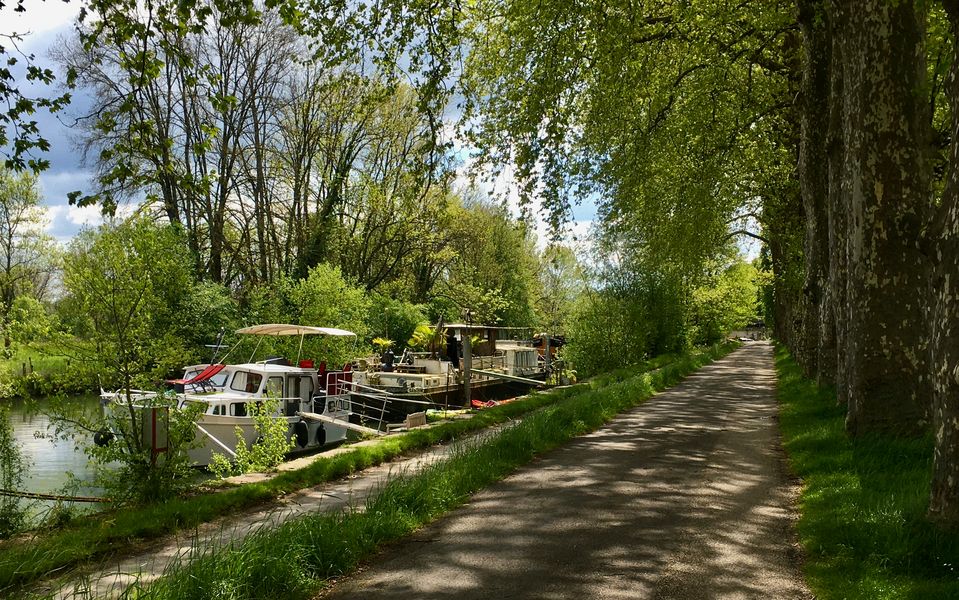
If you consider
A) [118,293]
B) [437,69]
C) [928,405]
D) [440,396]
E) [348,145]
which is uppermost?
[348,145]

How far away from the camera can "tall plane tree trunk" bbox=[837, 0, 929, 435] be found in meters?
9.09

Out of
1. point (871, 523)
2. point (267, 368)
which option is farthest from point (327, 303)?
point (871, 523)

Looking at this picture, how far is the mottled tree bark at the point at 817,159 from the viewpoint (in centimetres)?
1452


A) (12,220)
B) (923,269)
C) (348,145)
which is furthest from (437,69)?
(12,220)

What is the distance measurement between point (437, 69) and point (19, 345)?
7.62m

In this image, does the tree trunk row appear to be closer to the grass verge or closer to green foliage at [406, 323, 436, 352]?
the grass verge

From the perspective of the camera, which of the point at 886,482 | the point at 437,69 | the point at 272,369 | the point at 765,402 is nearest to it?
the point at 886,482

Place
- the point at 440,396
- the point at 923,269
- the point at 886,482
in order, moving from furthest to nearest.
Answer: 1. the point at 440,396
2. the point at 923,269
3. the point at 886,482

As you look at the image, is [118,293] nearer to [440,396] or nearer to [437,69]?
[437,69]

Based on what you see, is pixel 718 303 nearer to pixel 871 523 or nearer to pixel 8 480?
pixel 871 523

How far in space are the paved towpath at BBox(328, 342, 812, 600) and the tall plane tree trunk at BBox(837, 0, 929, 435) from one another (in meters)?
1.94

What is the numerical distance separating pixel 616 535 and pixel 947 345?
10.8ft

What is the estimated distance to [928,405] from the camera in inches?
363

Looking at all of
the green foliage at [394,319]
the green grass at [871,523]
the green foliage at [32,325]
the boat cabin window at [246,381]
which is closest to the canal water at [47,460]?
the green foliage at [32,325]
